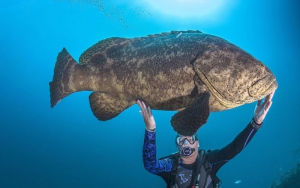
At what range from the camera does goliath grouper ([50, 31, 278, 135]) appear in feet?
8.95

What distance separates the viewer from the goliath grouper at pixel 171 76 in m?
2.73

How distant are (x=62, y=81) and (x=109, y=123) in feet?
231

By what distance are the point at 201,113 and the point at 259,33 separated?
48.8 meters

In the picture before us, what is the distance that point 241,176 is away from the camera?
171 ft

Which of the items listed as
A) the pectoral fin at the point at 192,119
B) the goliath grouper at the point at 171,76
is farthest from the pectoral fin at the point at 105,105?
the pectoral fin at the point at 192,119

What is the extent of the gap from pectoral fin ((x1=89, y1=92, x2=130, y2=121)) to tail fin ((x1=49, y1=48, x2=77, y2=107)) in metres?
0.41

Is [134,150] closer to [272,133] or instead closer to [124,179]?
[124,179]

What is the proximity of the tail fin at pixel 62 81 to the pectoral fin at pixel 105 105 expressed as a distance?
410 millimetres

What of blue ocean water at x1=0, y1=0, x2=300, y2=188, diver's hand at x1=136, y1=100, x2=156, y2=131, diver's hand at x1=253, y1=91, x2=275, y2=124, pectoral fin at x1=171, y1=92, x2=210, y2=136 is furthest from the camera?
blue ocean water at x1=0, y1=0, x2=300, y2=188

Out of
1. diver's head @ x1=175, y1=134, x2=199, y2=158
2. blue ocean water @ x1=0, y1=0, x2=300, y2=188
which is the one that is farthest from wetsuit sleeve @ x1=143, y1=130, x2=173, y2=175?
blue ocean water @ x1=0, y1=0, x2=300, y2=188

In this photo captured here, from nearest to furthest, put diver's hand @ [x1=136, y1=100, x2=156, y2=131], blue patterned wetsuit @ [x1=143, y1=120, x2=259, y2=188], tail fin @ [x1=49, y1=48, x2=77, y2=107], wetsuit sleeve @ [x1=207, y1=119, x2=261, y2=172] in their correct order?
diver's hand @ [x1=136, y1=100, x2=156, y2=131], tail fin @ [x1=49, y1=48, x2=77, y2=107], blue patterned wetsuit @ [x1=143, y1=120, x2=259, y2=188], wetsuit sleeve @ [x1=207, y1=119, x2=261, y2=172]

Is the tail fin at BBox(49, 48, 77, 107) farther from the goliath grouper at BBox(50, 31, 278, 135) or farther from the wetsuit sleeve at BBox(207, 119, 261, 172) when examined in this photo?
the wetsuit sleeve at BBox(207, 119, 261, 172)

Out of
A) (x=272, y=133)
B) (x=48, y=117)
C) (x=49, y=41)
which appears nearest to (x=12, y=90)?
(x=48, y=117)

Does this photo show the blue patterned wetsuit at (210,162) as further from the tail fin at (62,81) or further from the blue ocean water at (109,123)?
the blue ocean water at (109,123)
